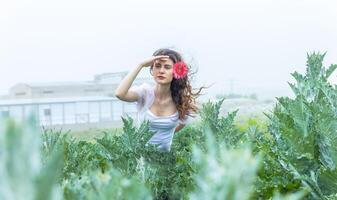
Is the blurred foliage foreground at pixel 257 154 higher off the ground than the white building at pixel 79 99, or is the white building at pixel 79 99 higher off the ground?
the blurred foliage foreground at pixel 257 154

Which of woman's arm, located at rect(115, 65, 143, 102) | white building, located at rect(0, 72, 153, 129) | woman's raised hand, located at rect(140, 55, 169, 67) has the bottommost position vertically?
white building, located at rect(0, 72, 153, 129)

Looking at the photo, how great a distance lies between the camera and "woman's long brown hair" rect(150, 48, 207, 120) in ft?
6.72

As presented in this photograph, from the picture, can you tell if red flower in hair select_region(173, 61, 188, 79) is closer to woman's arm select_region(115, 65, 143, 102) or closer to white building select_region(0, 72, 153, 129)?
woman's arm select_region(115, 65, 143, 102)

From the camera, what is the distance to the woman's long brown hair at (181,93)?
2049mm

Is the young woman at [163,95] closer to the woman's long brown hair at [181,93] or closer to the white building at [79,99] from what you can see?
the woman's long brown hair at [181,93]

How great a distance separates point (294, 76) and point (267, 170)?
22cm

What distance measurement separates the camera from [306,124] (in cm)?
112

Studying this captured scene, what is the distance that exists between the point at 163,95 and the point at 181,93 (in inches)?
3.3

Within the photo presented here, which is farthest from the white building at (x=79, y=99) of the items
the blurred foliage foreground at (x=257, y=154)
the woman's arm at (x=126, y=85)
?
the blurred foliage foreground at (x=257, y=154)

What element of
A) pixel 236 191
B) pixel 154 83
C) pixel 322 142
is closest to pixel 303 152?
pixel 322 142

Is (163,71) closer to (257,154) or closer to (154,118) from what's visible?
(154,118)

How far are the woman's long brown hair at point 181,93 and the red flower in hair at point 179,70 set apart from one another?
0.08 ft

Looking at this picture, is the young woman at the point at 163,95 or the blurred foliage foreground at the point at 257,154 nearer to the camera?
the blurred foliage foreground at the point at 257,154

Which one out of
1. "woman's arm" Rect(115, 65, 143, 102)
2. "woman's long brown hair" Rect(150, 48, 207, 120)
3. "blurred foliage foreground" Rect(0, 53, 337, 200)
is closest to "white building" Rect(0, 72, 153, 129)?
"woman's long brown hair" Rect(150, 48, 207, 120)
